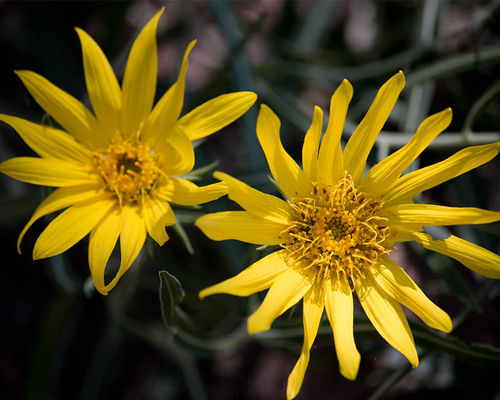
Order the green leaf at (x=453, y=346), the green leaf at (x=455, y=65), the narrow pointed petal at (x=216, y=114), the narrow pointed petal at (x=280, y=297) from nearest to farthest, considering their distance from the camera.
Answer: the narrow pointed petal at (x=280, y=297), the narrow pointed petal at (x=216, y=114), the green leaf at (x=453, y=346), the green leaf at (x=455, y=65)

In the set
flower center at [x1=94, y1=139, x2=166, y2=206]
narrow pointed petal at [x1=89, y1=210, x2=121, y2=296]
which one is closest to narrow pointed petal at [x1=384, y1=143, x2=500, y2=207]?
flower center at [x1=94, y1=139, x2=166, y2=206]

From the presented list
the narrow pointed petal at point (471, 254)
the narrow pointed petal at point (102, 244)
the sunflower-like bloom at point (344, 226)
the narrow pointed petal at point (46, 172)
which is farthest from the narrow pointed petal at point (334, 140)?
the narrow pointed petal at point (46, 172)

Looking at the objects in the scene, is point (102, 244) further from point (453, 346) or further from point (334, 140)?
point (453, 346)

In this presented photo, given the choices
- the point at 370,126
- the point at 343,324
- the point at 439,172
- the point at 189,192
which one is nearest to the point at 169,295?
the point at 189,192

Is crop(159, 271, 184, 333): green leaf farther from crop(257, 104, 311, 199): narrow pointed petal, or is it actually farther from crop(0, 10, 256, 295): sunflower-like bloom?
crop(257, 104, 311, 199): narrow pointed petal

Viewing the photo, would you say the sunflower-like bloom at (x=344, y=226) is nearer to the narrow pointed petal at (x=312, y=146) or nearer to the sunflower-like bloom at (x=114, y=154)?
the narrow pointed petal at (x=312, y=146)

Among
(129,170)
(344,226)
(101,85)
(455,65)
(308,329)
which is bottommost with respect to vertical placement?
(308,329)

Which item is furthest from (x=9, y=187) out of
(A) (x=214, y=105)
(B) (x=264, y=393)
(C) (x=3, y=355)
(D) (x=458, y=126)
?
(D) (x=458, y=126)
